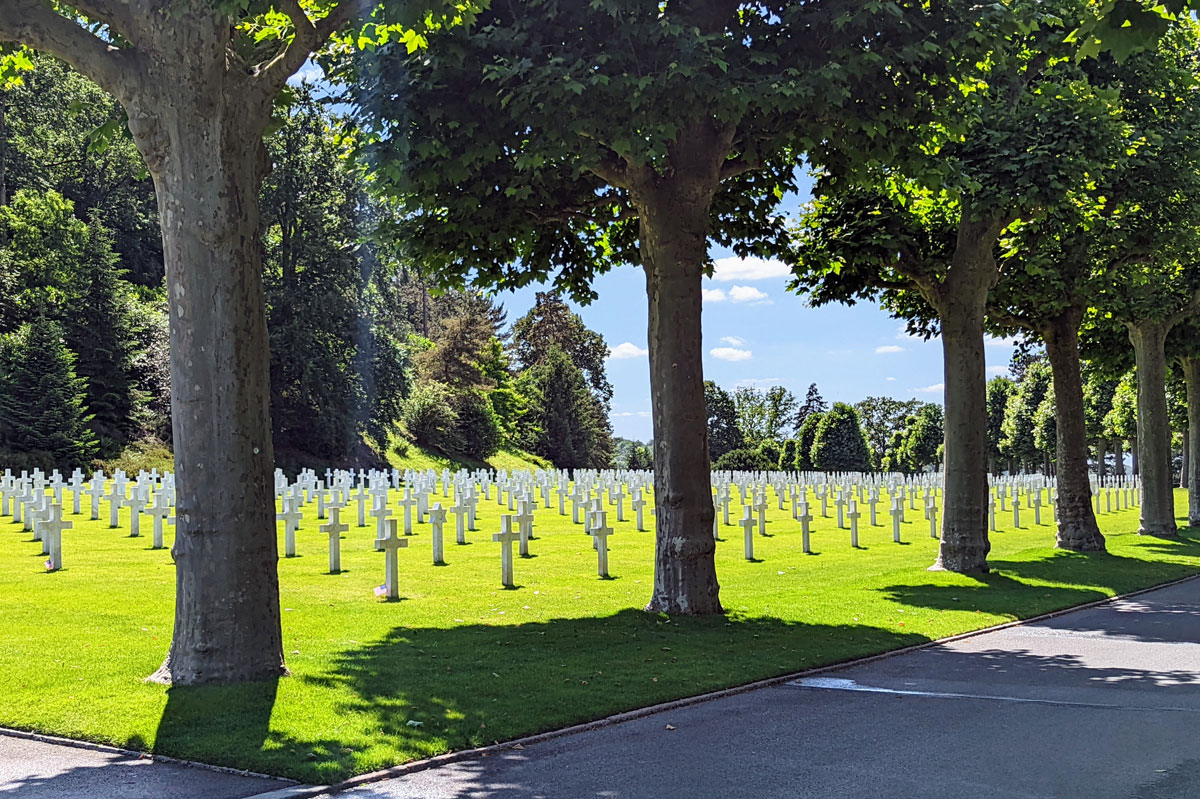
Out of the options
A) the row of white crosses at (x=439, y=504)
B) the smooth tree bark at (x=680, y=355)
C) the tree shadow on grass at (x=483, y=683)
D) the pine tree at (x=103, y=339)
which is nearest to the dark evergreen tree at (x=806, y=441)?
the row of white crosses at (x=439, y=504)

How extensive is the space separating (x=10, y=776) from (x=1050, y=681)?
7630 millimetres

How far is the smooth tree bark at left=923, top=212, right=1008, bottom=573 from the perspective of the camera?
17.0 meters

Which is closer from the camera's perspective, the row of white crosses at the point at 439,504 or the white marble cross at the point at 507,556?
the white marble cross at the point at 507,556

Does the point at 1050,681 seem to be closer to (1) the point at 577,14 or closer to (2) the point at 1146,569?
(1) the point at 577,14

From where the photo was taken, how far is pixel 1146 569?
18828mm

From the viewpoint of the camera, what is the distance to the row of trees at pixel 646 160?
825 cm

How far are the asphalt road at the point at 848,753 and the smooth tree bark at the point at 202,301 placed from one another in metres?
1.72

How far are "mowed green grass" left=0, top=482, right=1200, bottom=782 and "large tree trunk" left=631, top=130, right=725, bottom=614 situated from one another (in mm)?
830

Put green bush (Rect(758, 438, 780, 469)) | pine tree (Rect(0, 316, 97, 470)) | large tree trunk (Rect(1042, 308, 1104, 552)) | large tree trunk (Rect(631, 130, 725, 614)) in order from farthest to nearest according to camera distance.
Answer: green bush (Rect(758, 438, 780, 469)) < pine tree (Rect(0, 316, 97, 470)) < large tree trunk (Rect(1042, 308, 1104, 552)) < large tree trunk (Rect(631, 130, 725, 614))

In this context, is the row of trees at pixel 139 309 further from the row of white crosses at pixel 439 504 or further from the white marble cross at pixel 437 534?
the white marble cross at pixel 437 534

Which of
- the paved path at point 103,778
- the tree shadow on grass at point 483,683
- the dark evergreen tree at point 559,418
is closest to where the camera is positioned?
the paved path at point 103,778

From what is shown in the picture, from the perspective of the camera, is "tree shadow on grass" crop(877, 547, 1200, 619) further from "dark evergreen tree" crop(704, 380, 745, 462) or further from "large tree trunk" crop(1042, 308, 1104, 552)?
"dark evergreen tree" crop(704, 380, 745, 462)

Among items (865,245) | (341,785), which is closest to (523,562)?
(865,245)

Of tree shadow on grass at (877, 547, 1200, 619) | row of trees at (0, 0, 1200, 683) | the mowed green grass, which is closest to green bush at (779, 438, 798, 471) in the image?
tree shadow on grass at (877, 547, 1200, 619)
